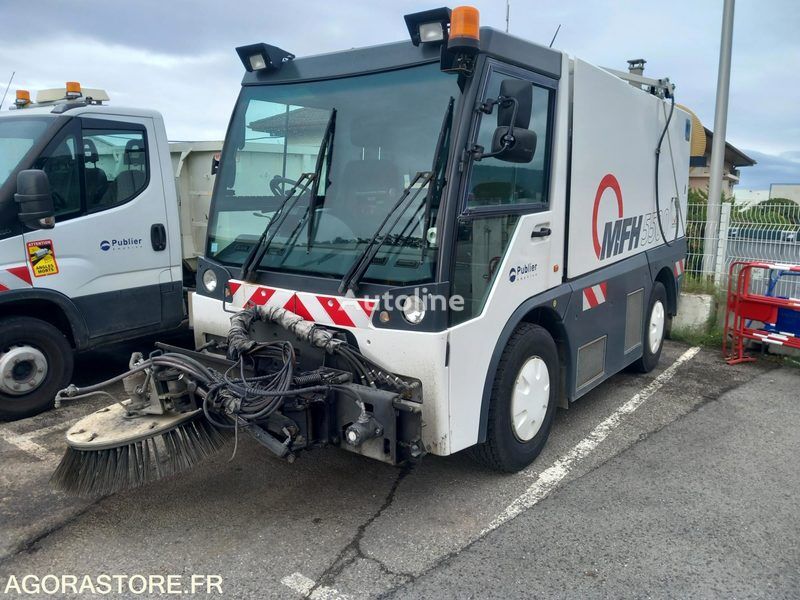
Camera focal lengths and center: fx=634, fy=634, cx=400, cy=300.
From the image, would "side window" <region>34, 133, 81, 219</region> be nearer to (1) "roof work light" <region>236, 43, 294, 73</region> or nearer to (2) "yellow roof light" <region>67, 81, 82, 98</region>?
(2) "yellow roof light" <region>67, 81, 82, 98</region>

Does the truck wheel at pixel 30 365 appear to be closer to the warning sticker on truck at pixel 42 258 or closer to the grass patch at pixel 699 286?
the warning sticker on truck at pixel 42 258

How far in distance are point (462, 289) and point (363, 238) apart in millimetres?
594

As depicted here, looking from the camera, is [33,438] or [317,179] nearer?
[317,179]

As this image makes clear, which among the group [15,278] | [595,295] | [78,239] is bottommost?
[595,295]

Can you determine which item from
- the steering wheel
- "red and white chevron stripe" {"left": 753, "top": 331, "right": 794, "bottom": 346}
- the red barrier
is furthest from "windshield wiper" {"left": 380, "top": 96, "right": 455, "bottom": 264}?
"red and white chevron stripe" {"left": 753, "top": 331, "right": 794, "bottom": 346}

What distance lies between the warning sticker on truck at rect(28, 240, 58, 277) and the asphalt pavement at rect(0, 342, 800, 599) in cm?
117

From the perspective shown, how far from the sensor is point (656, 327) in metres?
6.14

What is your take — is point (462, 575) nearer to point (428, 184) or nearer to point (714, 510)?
point (714, 510)

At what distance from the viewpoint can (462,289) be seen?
129 inches

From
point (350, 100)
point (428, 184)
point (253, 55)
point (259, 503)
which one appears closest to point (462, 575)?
point (259, 503)

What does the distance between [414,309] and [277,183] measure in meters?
1.25

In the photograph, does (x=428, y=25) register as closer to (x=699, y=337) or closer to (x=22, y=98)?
(x=22, y=98)

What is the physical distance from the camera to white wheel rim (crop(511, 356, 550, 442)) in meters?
3.82

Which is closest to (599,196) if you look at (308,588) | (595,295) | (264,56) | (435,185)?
(595,295)
